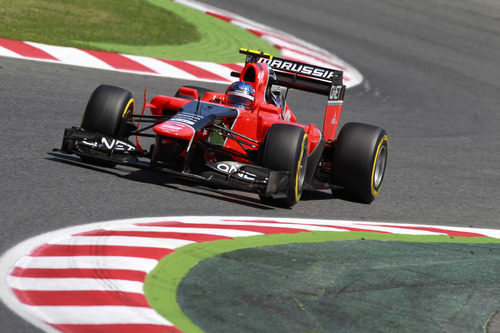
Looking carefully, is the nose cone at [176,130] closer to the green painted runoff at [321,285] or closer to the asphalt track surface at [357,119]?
the asphalt track surface at [357,119]

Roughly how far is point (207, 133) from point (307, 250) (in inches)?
85.8

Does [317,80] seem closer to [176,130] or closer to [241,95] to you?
[241,95]

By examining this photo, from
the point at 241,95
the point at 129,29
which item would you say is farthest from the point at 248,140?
the point at 129,29

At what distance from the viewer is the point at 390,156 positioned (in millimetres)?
11773

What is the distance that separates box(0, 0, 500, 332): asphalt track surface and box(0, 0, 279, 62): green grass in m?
1.84

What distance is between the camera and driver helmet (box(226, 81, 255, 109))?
29.2ft

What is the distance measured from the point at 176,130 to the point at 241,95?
124 centimetres

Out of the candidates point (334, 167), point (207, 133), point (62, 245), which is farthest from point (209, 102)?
point (62, 245)

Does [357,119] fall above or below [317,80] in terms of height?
below

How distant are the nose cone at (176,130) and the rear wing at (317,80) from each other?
6.55ft

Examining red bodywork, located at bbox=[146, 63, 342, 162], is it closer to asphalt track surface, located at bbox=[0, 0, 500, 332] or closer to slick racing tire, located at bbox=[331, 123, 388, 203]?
slick racing tire, located at bbox=[331, 123, 388, 203]

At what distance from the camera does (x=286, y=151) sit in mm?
7992

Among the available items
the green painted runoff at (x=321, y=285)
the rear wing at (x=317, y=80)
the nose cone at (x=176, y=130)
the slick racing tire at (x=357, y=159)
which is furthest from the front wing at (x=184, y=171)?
the rear wing at (x=317, y=80)

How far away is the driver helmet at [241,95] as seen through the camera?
889 cm
